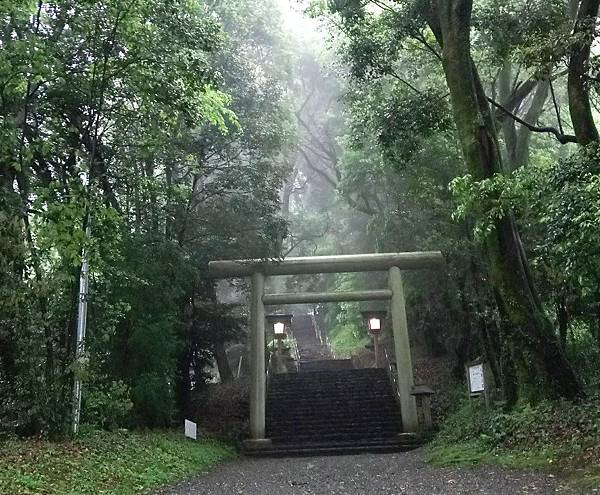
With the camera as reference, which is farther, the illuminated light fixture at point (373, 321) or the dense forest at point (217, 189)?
the illuminated light fixture at point (373, 321)

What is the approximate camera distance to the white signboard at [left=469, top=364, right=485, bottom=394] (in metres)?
9.69

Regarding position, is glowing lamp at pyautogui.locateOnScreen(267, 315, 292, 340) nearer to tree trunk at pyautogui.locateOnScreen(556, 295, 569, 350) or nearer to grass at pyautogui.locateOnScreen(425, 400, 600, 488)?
grass at pyautogui.locateOnScreen(425, 400, 600, 488)

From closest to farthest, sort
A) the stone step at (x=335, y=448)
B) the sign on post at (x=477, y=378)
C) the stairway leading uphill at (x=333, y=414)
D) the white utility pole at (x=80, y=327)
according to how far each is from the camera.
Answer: the white utility pole at (x=80, y=327) → the sign on post at (x=477, y=378) → the stone step at (x=335, y=448) → the stairway leading uphill at (x=333, y=414)

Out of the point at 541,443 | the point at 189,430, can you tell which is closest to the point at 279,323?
the point at 189,430

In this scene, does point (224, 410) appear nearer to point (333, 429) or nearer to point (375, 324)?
point (333, 429)

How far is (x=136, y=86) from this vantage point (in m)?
7.06

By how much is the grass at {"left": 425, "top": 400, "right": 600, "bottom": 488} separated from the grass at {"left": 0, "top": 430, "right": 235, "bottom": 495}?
3589 mm

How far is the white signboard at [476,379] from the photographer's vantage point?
31.8ft

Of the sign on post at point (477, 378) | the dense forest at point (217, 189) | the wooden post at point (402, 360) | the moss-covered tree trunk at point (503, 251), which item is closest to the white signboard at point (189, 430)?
the dense forest at point (217, 189)

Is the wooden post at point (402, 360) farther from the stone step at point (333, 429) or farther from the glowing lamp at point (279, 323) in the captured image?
the glowing lamp at point (279, 323)

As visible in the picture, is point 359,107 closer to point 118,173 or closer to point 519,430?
point 118,173

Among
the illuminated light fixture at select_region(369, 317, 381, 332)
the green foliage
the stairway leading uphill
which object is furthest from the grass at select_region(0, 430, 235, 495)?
the illuminated light fixture at select_region(369, 317, 381, 332)

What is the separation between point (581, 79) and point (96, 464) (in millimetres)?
6988

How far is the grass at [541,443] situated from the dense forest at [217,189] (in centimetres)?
48
